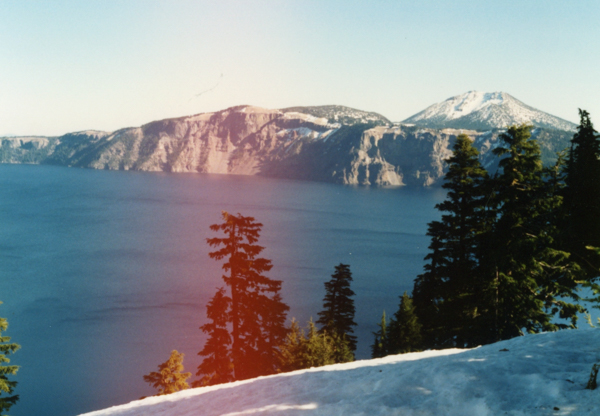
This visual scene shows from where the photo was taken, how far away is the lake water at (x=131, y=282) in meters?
47.4

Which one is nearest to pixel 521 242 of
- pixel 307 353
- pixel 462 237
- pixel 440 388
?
pixel 462 237

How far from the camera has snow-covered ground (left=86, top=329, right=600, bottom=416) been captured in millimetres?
5383

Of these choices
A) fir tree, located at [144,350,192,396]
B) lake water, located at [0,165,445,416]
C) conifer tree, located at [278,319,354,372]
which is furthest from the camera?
lake water, located at [0,165,445,416]

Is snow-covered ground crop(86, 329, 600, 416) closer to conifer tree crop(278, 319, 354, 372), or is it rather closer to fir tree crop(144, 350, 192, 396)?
conifer tree crop(278, 319, 354, 372)

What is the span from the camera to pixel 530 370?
6.21 meters

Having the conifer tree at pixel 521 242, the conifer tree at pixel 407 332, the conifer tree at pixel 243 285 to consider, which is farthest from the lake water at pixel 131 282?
the conifer tree at pixel 521 242

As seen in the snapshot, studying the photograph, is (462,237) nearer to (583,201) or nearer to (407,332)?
(583,201)

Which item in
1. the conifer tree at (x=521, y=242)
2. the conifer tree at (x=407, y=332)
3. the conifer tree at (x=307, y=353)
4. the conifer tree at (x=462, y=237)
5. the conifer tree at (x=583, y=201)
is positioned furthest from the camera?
the conifer tree at (x=407, y=332)

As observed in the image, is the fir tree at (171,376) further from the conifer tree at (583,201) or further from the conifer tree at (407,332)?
the conifer tree at (583,201)

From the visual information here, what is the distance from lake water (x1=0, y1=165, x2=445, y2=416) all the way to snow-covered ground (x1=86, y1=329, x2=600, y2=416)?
4034cm

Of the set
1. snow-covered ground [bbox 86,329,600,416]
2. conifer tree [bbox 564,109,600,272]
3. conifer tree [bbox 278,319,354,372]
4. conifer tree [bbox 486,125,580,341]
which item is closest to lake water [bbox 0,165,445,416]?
conifer tree [bbox 278,319,354,372]

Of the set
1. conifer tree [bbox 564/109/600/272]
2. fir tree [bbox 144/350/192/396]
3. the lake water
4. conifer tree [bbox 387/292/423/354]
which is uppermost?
conifer tree [bbox 564/109/600/272]

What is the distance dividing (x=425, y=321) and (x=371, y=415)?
28.4 meters

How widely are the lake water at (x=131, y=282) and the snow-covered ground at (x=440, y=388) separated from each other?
40.3 meters
